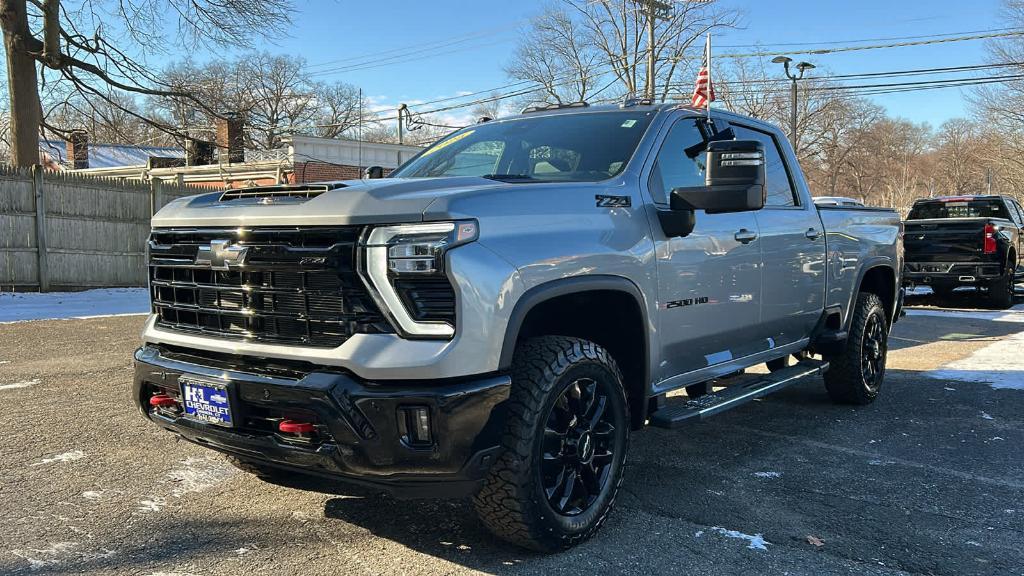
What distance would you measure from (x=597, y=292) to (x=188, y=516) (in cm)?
208

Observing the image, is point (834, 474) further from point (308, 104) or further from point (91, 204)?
point (308, 104)

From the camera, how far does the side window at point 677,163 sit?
3.94 meters

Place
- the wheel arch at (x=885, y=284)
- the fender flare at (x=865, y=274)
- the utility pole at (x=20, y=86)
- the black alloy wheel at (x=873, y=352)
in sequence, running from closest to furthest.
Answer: the fender flare at (x=865, y=274) < the black alloy wheel at (x=873, y=352) < the wheel arch at (x=885, y=284) < the utility pole at (x=20, y=86)

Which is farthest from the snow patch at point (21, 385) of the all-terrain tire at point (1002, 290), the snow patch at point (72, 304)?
the all-terrain tire at point (1002, 290)

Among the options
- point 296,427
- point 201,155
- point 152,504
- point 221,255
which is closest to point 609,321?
point 296,427

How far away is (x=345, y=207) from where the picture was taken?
2.87 meters

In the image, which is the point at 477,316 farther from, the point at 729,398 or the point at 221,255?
the point at 729,398

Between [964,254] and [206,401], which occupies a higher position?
[964,254]

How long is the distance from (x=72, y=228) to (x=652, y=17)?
2620 centimetres

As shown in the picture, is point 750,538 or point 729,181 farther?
point 729,181

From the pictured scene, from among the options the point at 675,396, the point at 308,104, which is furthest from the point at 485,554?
the point at 308,104

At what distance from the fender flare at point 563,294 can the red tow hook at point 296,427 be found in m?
0.73

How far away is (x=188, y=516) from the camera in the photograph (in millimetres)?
3568

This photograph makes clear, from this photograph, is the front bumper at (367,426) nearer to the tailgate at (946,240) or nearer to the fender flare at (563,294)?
the fender flare at (563,294)
